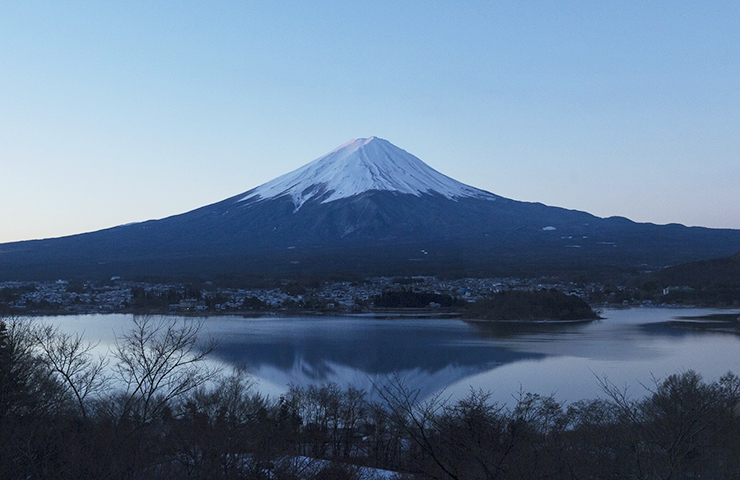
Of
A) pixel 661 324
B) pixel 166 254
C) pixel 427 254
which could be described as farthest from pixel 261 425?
pixel 166 254

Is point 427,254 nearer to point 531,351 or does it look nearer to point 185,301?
point 185,301

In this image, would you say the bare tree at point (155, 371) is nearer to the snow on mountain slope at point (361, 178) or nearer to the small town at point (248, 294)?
the small town at point (248, 294)

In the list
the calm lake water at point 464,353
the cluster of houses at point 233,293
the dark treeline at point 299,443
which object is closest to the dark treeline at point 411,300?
the cluster of houses at point 233,293

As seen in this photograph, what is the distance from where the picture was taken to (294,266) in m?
32.5

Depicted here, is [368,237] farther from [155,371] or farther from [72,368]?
[155,371]

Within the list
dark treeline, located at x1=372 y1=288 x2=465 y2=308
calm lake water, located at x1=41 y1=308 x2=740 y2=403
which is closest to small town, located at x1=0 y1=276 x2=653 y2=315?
dark treeline, located at x1=372 y1=288 x2=465 y2=308

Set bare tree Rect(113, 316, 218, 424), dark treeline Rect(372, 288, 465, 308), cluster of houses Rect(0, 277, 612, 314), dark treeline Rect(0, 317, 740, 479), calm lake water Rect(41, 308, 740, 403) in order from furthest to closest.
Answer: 1. dark treeline Rect(372, 288, 465, 308)
2. cluster of houses Rect(0, 277, 612, 314)
3. calm lake water Rect(41, 308, 740, 403)
4. bare tree Rect(113, 316, 218, 424)
5. dark treeline Rect(0, 317, 740, 479)

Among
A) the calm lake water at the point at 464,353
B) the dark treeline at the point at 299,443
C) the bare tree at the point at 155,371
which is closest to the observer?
the dark treeline at the point at 299,443

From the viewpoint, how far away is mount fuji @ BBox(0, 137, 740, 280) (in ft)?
108

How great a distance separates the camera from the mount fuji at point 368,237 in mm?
32812

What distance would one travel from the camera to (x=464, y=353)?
1255 centimetres

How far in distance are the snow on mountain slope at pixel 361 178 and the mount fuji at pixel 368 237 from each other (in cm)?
10

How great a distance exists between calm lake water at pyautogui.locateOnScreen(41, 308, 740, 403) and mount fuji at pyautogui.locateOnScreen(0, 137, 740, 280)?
12.7 metres

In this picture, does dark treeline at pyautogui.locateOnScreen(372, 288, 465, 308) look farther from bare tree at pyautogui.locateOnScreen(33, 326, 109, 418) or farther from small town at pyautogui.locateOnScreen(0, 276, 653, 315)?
bare tree at pyautogui.locateOnScreen(33, 326, 109, 418)
